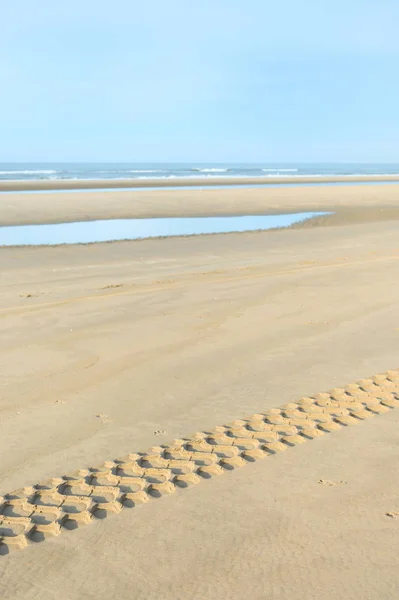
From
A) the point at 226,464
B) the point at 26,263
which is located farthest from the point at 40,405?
the point at 26,263

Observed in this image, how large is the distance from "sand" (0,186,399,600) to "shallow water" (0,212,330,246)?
5516mm

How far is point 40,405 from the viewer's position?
4.32 metres

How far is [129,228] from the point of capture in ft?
56.5

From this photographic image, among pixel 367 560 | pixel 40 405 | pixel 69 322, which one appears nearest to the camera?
pixel 367 560

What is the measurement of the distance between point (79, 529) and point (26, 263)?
8407 mm

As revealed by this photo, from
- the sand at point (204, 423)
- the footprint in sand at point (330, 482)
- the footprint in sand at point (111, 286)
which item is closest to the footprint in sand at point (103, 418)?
the sand at point (204, 423)

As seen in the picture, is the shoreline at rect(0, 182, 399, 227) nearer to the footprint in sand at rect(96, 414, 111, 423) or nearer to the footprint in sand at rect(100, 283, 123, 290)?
the footprint in sand at rect(100, 283, 123, 290)

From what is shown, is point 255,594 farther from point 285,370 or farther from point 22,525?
point 285,370

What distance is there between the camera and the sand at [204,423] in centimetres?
259

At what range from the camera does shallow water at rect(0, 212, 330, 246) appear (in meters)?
14.8

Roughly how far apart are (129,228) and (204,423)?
1356 cm

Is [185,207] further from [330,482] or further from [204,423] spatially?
[330,482]

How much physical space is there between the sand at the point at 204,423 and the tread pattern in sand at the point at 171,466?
0.08 feet

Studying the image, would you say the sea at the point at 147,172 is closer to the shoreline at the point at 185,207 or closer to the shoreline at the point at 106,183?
the shoreline at the point at 106,183
